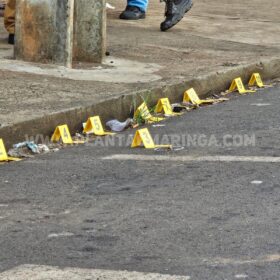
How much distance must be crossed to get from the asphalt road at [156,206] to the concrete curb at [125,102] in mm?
287

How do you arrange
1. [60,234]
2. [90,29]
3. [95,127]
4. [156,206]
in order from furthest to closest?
1. [90,29]
2. [95,127]
3. [156,206]
4. [60,234]

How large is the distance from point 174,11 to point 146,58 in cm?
186

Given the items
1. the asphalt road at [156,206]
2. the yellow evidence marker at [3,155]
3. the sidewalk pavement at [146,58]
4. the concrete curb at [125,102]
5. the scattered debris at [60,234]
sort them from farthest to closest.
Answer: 1. the sidewalk pavement at [146,58]
2. the concrete curb at [125,102]
3. the yellow evidence marker at [3,155]
4. the scattered debris at [60,234]
5. the asphalt road at [156,206]

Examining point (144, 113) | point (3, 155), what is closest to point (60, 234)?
point (3, 155)

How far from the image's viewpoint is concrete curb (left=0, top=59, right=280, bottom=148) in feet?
23.3

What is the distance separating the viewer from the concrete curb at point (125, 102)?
23.3 feet

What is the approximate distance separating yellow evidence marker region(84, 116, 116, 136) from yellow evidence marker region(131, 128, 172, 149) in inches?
19.5

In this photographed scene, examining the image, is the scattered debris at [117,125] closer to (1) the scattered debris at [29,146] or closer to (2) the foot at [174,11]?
(1) the scattered debris at [29,146]

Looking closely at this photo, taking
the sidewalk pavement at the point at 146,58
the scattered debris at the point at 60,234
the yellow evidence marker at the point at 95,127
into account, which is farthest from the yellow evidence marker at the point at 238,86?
the scattered debris at the point at 60,234

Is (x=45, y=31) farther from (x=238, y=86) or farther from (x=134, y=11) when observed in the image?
(x=134, y=11)

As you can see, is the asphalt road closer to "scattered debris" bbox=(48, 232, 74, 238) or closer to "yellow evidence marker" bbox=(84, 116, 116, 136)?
"scattered debris" bbox=(48, 232, 74, 238)

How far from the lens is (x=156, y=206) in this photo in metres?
5.43

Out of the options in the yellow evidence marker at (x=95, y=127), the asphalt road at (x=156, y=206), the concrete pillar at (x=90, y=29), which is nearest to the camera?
the asphalt road at (x=156, y=206)

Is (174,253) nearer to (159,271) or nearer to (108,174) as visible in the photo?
(159,271)
